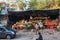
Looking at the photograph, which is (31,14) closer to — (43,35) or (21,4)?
(21,4)

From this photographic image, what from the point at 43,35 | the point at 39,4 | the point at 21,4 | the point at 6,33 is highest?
the point at 6,33

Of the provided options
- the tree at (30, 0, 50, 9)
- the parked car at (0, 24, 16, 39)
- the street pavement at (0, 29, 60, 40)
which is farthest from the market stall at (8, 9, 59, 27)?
the parked car at (0, 24, 16, 39)

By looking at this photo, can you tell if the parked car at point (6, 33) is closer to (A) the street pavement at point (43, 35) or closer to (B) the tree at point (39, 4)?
(A) the street pavement at point (43, 35)

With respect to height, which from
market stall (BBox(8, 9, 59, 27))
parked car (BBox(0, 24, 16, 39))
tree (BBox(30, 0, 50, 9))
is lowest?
market stall (BBox(8, 9, 59, 27))

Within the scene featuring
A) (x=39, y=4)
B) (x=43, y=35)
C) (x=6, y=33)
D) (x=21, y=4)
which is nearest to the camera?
(x=6, y=33)

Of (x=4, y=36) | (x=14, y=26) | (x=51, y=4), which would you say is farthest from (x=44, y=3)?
(x=4, y=36)

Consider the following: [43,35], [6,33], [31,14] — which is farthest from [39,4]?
[6,33]

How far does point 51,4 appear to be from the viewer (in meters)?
43.5

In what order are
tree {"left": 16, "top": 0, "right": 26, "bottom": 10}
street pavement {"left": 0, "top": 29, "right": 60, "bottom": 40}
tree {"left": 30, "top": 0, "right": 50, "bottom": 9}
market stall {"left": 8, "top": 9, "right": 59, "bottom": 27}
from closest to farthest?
1. street pavement {"left": 0, "top": 29, "right": 60, "bottom": 40}
2. market stall {"left": 8, "top": 9, "right": 59, "bottom": 27}
3. tree {"left": 30, "top": 0, "right": 50, "bottom": 9}
4. tree {"left": 16, "top": 0, "right": 26, "bottom": 10}

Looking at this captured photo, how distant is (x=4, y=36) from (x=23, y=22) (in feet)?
31.4

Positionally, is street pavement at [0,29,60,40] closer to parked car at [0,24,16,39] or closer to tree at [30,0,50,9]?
parked car at [0,24,16,39]

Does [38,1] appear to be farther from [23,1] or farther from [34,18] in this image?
[34,18]

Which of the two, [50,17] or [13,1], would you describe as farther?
[13,1]

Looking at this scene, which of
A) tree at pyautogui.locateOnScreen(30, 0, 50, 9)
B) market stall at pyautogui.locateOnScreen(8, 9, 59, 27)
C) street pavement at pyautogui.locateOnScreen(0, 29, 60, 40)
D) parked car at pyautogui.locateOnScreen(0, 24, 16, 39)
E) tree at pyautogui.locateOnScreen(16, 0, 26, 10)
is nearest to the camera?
street pavement at pyautogui.locateOnScreen(0, 29, 60, 40)
